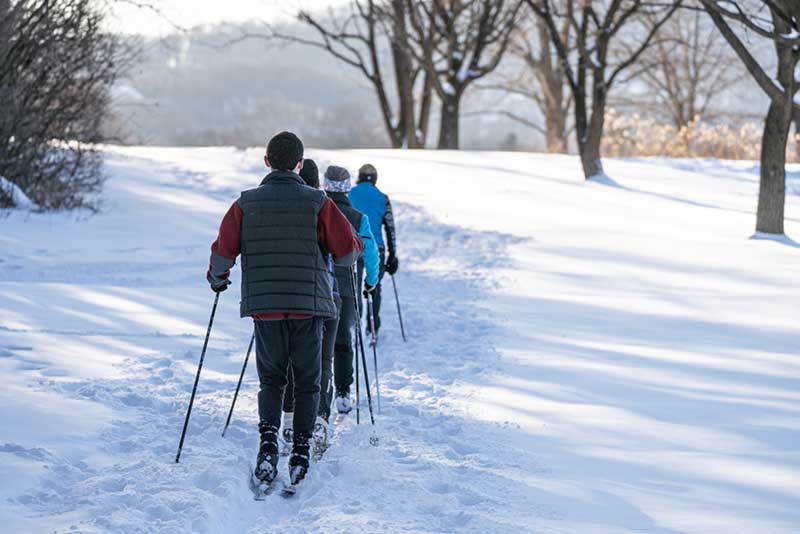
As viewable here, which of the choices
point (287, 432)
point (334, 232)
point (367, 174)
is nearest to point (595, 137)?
point (367, 174)

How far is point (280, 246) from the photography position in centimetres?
506

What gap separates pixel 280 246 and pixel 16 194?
440 inches

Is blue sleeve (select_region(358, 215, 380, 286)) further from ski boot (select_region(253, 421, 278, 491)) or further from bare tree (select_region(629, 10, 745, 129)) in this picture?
bare tree (select_region(629, 10, 745, 129))

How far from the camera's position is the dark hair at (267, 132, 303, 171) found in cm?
516

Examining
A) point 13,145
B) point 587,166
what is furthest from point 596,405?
point 587,166

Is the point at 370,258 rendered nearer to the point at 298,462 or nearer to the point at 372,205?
the point at 298,462

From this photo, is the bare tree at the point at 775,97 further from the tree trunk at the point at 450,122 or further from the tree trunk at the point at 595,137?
the tree trunk at the point at 450,122

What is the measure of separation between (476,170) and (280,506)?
16.3 meters

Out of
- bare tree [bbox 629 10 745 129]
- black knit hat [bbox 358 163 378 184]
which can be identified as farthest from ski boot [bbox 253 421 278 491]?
bare tree [bbox 629 10 745 129]

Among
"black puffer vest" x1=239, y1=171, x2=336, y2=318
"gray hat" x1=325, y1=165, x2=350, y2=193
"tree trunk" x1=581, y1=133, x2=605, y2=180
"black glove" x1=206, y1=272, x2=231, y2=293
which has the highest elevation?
"tree trunk" x1=581, y1=133, x2=605, y2=180

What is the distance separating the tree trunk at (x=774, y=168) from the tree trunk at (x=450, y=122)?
627 inches

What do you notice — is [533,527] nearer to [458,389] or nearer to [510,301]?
[458,389]

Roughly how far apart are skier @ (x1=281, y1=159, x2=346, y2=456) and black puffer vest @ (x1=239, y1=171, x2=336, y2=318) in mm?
313

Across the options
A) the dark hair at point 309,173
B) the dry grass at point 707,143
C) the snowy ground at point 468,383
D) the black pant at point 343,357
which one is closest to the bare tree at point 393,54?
the dry grass at point 707,143
